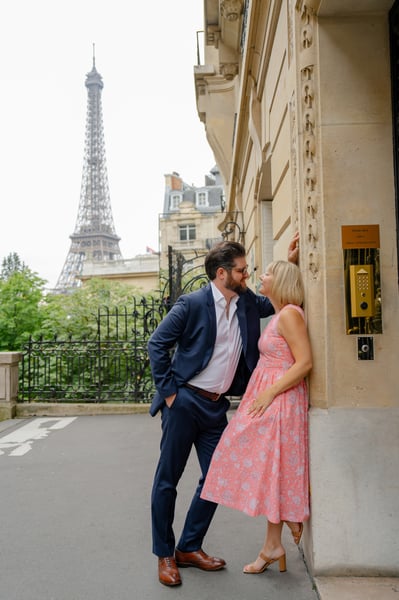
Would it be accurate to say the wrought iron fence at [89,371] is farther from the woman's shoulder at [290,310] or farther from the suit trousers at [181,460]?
the woman's shoulder at [290,310]

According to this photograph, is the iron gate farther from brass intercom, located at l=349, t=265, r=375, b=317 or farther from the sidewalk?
brass intercom, located at l=349, t=265, r=375, b=317

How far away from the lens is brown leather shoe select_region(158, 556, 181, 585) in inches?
114

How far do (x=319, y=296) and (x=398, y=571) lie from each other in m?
1.57

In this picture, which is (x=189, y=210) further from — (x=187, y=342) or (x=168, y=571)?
(x=168, y=571)

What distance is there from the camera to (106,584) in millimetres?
2896

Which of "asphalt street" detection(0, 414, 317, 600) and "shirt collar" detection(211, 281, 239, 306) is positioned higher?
"shirt collar" detection(211, 281, 239, 306)

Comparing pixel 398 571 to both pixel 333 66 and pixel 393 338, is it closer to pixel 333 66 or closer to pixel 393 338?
pixel 393 338

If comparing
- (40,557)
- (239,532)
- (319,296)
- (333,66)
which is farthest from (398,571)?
(333,66)

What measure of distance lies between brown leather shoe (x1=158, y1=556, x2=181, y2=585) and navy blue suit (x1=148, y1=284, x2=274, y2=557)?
4 centimetres

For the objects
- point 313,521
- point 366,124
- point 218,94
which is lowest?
point 313,521

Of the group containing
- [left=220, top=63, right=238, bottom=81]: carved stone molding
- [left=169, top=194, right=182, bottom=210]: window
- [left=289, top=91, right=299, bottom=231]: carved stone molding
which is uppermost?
[left=169, top=194, right=182, bottom=210]: window

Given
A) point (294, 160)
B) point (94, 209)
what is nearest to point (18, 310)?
point (294, 160)

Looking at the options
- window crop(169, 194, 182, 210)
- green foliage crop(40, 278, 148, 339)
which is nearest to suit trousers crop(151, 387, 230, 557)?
green foliage crop(40, 278, 148, 339)

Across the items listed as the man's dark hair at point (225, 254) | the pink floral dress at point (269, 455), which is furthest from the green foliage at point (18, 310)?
the pink floral dress at point (269, 455)
